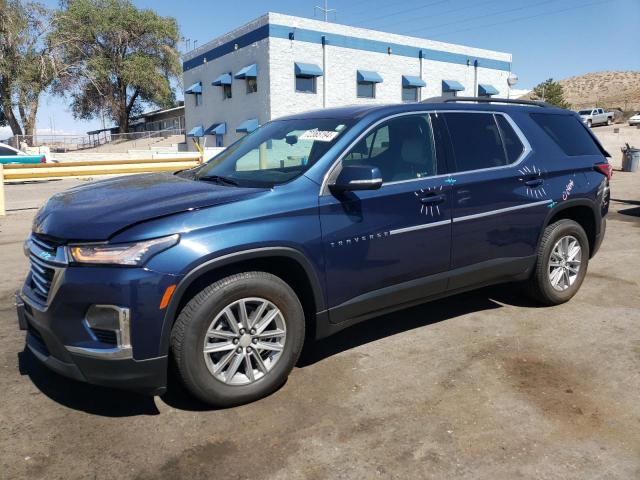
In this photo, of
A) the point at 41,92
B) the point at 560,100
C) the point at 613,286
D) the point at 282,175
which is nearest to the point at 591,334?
the point at 613,286

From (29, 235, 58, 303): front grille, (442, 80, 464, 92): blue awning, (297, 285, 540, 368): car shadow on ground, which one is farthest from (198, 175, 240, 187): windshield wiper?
(442, 80, 464, 92): blue awning

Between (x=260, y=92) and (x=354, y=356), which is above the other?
(x=260, y=92)

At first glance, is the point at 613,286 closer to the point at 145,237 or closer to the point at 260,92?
the point at 145,237

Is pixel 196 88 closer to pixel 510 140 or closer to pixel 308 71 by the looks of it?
pixel 308 71

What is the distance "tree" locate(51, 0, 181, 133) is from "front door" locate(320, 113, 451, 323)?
40.7m

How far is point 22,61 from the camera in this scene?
120 feet

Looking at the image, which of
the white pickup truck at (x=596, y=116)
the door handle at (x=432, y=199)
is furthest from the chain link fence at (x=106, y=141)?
the door handle at (x=432, y=199)

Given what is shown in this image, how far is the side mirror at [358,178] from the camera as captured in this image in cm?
329

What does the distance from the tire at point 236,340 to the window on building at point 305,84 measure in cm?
2364

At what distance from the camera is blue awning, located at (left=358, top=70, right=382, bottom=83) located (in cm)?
2700

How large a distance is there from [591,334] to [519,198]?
1245 mm

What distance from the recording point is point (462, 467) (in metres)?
2.66

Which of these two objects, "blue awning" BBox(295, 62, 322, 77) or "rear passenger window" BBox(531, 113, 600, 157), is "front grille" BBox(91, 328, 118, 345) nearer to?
"rear passenger window" BBox(531, 113, 600, 157)

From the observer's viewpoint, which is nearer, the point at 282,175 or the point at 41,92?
the point at 282,175
